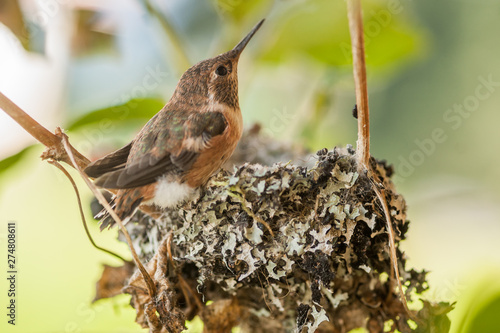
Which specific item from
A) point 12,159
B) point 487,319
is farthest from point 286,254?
point 12,159

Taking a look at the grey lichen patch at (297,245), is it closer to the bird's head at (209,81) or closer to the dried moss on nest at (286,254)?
the dried moss on nest at (286,254)

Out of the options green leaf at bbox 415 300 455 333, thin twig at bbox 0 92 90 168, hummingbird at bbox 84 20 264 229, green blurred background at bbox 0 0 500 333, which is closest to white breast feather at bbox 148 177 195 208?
hummingbird at bbox 84 20 264 229

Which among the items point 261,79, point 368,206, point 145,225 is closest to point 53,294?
A: point 145,225

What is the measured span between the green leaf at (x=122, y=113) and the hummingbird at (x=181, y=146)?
352 millimetres

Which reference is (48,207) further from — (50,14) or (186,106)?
(186,106)

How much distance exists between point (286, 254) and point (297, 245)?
0.03 meters

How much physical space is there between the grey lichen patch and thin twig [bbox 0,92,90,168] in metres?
0.32

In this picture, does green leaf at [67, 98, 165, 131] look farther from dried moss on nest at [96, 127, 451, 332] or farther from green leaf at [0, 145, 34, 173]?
dried moss on nest at [96, 127, 451, 332]

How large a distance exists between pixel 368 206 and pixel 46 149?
0.65m

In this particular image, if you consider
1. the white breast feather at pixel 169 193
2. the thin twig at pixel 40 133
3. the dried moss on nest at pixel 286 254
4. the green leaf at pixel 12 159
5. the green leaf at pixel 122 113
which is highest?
the green leaf at pixel 122 113

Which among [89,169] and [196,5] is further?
[196,5]

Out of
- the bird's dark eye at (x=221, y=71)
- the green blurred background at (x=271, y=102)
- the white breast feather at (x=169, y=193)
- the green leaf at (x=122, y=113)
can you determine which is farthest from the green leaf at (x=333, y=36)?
the white breast feather at (x=169, y=193)

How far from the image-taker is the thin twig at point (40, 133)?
712 mm

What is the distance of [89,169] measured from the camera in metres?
0.79
